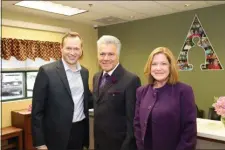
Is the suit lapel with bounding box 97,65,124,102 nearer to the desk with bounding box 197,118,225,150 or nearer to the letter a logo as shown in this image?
the desk with bounding box 197,118,225,150

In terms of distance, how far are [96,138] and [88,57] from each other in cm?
406

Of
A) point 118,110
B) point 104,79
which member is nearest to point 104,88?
point 104,79

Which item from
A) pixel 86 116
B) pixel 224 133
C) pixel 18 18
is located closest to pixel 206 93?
pixel 224 133

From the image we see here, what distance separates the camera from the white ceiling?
3738 millimetres

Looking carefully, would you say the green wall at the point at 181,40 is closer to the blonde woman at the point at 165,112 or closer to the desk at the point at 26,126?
the desk at the point at 26,126

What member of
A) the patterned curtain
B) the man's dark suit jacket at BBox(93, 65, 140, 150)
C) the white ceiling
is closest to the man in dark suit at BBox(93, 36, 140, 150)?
the man's dark suit jacket at BBox(93, 65, 140, 150)

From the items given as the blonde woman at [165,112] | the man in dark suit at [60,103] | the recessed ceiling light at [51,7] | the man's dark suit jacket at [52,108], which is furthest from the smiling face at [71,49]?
the recessed ceiling light at [51,7]

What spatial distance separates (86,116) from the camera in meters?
1.96

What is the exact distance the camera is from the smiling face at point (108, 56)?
1755 millimetres

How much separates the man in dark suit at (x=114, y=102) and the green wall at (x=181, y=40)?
3.08m

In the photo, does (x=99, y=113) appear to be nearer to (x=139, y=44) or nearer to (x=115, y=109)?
(x=115, y=109)

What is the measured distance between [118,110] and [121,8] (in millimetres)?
2791

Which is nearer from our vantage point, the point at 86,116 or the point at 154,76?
the point at 154,76

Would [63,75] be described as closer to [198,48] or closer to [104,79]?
[104,79]
